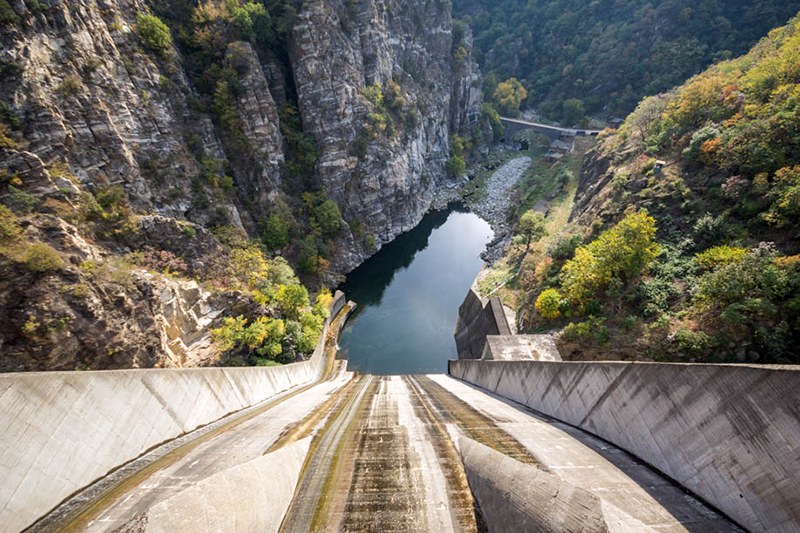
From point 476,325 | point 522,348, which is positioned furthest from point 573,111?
point 522,348

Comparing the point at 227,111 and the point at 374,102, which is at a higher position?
the point at 374,102

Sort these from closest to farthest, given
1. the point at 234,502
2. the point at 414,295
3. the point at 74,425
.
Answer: the point at 234,502 < the point at 74,425 < the point at 414,295

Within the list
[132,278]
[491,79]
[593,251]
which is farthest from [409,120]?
[491,79]

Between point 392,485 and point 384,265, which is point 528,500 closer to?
point 392,485

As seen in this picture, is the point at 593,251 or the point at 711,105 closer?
the point at 593,251

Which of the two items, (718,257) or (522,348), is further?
(522,348)

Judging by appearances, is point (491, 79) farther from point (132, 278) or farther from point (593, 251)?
point (132, 278)
